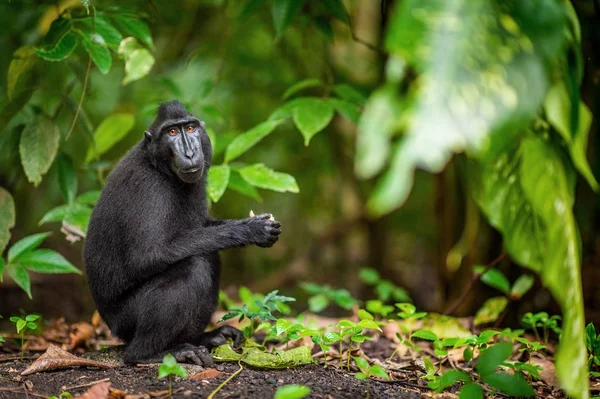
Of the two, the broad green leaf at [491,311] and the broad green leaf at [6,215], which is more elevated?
the broad green leaf at [6,215]

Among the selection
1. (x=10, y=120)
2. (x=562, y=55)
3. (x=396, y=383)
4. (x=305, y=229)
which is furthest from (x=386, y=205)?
(x=305, y=229)

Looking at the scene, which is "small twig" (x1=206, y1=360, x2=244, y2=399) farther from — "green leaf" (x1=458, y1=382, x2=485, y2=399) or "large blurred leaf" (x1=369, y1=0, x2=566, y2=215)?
"large blurred leaf" (x1=369, y1=0, x2=566, y2=215)

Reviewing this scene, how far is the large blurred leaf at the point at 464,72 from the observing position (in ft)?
5.83

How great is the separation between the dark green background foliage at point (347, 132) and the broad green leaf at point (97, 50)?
0.07 feet

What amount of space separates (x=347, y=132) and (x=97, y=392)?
7448 millimetres

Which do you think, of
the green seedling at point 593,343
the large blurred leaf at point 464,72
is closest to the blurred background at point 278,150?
the green seedling at point 593,343

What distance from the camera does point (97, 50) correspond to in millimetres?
4594

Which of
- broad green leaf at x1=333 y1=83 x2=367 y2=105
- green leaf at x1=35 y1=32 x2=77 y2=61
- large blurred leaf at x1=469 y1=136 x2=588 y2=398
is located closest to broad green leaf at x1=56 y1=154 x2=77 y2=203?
green leaf at x1=35 y1=32 x2=77 y2=61

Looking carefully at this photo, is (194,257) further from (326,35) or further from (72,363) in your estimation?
(326,35)

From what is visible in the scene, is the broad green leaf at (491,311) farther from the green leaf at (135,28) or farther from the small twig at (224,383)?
the green leaf at (135,28)

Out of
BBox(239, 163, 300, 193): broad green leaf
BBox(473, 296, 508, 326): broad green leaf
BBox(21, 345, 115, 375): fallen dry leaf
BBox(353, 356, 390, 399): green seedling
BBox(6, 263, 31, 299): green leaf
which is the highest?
BBox(239, 163, 300, 193): broad green leaf

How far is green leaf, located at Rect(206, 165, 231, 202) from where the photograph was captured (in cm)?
472

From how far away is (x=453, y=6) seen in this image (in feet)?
6.53

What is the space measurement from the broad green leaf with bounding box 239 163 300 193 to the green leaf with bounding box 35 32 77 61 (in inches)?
58.4
